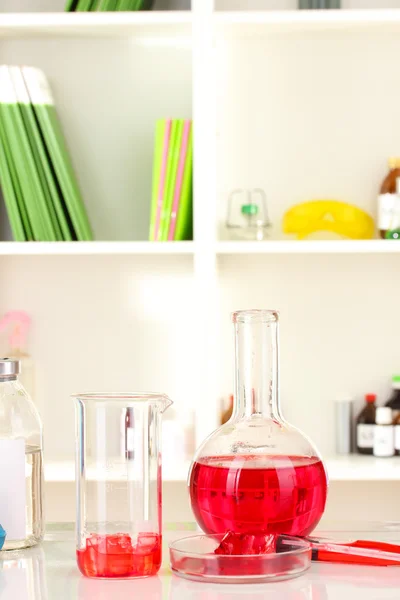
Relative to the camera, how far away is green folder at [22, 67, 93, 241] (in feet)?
6.81

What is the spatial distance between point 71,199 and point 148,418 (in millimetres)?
1409

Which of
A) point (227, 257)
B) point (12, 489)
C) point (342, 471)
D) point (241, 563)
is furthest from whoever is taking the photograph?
point (227, 257)

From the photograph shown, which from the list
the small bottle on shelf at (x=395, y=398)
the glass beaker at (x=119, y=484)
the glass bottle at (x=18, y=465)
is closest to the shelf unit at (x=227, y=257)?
the small bottle on shelf at (x=395, y=398)

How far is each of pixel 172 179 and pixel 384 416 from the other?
0.72 metres

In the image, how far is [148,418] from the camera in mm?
733

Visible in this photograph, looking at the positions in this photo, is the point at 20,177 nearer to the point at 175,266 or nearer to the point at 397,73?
the point at 175,266

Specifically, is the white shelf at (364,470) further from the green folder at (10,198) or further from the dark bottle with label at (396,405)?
the green folder at (10,198)

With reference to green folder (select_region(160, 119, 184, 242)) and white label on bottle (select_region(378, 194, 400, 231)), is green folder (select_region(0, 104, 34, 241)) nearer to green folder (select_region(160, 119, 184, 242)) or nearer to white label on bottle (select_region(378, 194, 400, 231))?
green folder (select_region(160, 119, 184, 242))

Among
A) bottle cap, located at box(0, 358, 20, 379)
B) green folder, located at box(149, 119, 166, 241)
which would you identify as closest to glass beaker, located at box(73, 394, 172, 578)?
bottle cap, located at box(0, 358, 20, 379)

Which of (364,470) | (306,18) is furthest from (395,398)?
(306,18)

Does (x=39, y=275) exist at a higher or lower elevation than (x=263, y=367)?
higher

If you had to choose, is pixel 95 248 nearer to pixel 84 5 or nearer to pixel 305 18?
pixel 84 5

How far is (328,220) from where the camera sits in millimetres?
2174

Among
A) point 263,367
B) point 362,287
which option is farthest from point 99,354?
point 263,367
